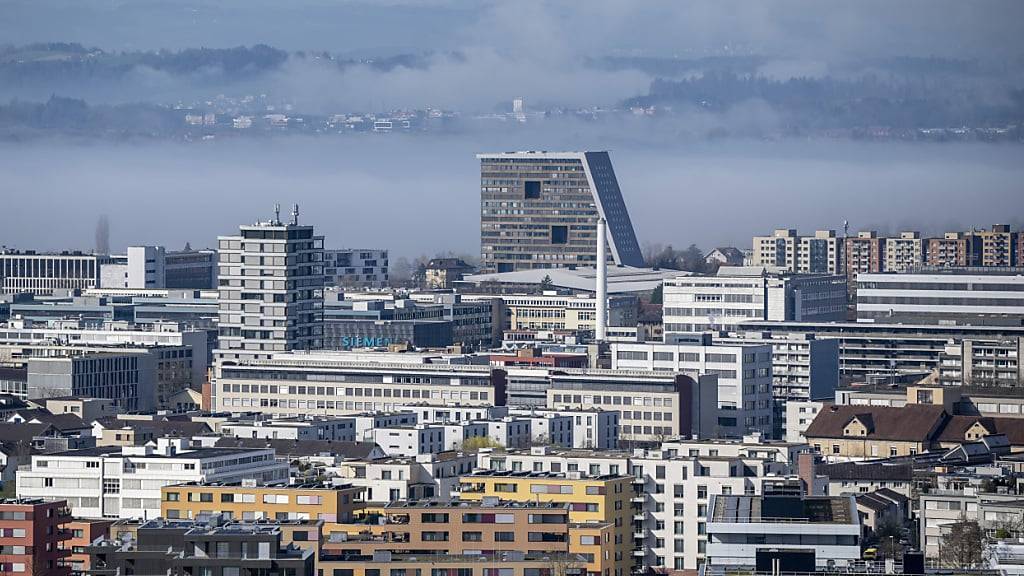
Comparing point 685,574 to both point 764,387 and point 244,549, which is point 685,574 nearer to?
point 244,549

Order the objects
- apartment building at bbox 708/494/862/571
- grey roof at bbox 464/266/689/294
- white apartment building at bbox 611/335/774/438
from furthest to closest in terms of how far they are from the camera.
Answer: grey roof at bbox 464/266/689/294 → white apartment building at bbox 611/335/774/438 → apartment building at bbox 708/494/862/571

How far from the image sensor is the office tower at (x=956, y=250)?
120m

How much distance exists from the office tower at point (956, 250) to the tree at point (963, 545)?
249 feet

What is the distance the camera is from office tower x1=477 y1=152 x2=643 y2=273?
13500 centimetres

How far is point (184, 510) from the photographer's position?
43.8 meters

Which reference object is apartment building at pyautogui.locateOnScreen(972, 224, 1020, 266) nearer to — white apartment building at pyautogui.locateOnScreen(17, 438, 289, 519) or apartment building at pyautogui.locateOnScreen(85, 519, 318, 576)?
white apartment building at pyautogui.locateOnScreen(17, 438, 289, 519)

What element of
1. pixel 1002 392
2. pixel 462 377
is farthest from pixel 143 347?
pixel 1002 392

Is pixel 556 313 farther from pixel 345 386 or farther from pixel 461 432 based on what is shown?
pixel 461 432

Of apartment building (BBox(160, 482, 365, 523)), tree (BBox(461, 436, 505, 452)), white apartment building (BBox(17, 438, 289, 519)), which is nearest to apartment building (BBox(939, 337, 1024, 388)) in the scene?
tree (BBox(461, 436, 505, 452))

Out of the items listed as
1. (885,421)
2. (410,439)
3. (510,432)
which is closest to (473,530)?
(410,439)

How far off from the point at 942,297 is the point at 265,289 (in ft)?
70.8

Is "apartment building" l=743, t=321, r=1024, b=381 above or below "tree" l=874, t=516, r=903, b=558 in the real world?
above

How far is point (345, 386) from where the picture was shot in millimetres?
72875

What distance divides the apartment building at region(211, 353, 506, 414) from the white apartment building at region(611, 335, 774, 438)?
160 inches
